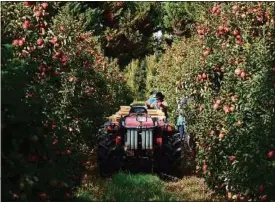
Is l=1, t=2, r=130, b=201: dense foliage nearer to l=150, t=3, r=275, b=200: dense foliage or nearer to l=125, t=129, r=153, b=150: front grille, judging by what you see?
l=125, t=129, r=153, b=150: front grille

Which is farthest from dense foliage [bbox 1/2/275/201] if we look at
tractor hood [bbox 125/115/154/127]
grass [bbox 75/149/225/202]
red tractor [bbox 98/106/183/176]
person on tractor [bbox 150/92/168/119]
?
person on tractor [bbox 150/92/168/119]

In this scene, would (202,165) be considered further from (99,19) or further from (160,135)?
(99,19)

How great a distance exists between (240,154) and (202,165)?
1369 mm

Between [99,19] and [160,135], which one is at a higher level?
[99,19]

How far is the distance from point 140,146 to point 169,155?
1.90 feet

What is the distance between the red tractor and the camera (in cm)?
974

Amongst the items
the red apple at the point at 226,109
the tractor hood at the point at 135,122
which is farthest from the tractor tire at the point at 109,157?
the red apple at the point at 226,109

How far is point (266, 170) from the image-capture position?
628 cm

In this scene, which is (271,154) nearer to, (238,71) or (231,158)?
(231,158)

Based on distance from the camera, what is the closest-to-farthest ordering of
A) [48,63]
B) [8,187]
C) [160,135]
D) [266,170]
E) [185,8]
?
[8,187] < [266,170] < [48,63] < [160,135] < [185,8]

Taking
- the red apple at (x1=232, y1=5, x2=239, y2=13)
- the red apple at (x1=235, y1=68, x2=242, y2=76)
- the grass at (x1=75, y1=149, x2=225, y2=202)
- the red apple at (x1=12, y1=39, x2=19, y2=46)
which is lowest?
the grass at (x1=75, y1=149, x2=225, y2=202)

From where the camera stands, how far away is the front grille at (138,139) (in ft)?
31.8

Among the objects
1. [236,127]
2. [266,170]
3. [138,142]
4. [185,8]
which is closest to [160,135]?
[138,142]

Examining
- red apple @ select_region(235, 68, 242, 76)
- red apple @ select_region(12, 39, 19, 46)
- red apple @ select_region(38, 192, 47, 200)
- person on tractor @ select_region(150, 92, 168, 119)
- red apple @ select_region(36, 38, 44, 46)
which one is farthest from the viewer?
person on tractor @ select_region(150, 92, 168, 119)
